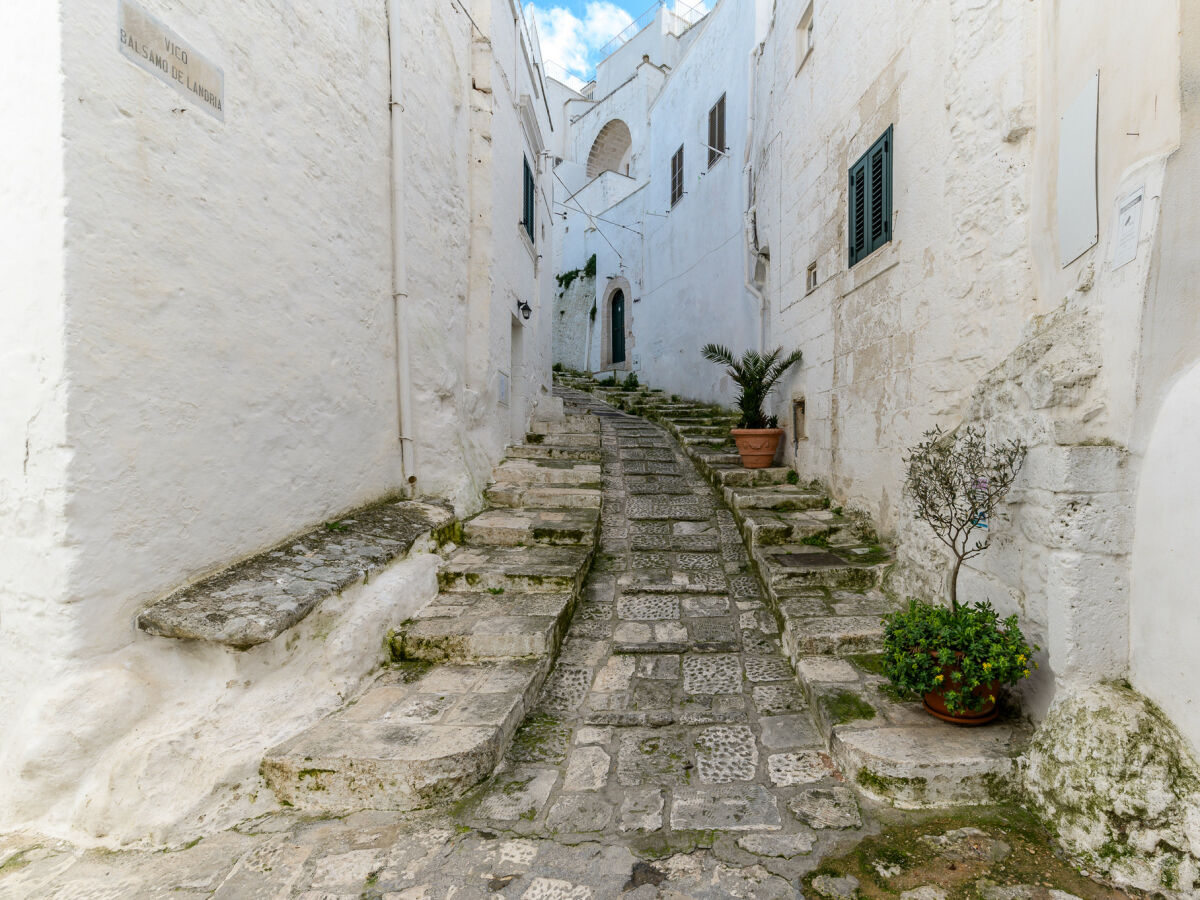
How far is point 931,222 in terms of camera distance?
388 centimetres

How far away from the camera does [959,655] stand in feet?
8.20

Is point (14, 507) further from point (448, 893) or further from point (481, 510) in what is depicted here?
point (481, 510)

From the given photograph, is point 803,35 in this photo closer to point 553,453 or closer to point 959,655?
point 553,453

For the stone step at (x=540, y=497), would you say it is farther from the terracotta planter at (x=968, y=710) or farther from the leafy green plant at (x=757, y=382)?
the terracotta planter at (x=968, y=710)

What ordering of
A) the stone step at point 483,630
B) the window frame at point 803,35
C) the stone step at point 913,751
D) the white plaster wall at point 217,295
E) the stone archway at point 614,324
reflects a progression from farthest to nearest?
the stone archway at point 614,324
the window frame at point 803,35
the stone step at point 483,630
the stone step at point 913,751
the white plaster wall at point 217,295

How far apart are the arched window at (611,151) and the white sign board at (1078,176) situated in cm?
1889

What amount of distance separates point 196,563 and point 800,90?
23.7 feet

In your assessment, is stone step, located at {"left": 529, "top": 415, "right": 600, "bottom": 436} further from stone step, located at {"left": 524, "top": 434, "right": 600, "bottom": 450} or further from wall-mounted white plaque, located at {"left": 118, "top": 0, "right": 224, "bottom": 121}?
wall-mounted white plaque, located at {"left": 118, "top": 0, "right": 224, "bottom": 121}

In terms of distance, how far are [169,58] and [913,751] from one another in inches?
178

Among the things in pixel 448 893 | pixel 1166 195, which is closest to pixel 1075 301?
pixel 1166 195

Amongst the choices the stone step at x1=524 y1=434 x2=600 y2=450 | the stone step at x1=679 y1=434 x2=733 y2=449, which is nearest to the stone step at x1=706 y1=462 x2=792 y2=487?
the stone step at x1=679 y1=434 x2=733 y2=449

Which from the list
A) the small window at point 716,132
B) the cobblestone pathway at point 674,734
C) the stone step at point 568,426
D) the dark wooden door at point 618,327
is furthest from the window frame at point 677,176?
the cobblestone pathway at point 674,734

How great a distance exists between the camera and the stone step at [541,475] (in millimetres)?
6035

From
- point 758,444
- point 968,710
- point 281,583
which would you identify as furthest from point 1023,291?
point 281,583
